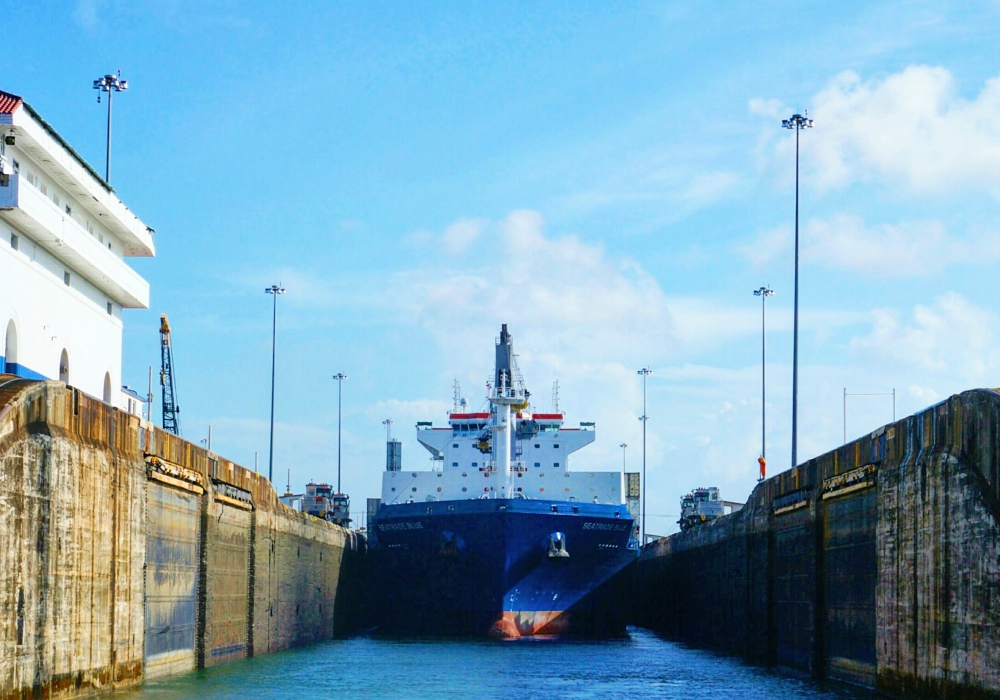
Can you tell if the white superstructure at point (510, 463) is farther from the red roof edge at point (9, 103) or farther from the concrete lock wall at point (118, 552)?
the red roof edge at point (9, 103)

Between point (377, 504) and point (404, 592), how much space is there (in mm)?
9828

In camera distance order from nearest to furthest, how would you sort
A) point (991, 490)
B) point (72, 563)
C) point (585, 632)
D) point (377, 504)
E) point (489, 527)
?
point (991, 490)
point (72, 563)
point (489, 527)
point (585, 632)
point (377, 504)

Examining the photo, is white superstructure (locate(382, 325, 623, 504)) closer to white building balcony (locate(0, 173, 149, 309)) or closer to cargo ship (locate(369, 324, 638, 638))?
cargo ship (locate(369, 324, 638, 638))

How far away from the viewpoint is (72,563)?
19.3 meters

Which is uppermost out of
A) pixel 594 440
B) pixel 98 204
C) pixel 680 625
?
pixel 98 204

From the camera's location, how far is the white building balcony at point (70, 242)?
2861cm

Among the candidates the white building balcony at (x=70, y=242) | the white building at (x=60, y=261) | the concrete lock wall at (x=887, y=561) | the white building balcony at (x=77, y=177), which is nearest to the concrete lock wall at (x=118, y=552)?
the white building at (x=60, y=261)

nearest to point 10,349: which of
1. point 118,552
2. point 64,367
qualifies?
point 64,367

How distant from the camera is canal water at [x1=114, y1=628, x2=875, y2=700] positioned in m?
24.2

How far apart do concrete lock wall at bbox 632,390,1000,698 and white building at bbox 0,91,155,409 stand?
60.4 ft

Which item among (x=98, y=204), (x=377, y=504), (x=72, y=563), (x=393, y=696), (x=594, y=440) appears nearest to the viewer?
(x=72, y=563)

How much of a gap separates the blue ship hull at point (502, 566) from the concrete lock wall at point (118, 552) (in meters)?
5.93

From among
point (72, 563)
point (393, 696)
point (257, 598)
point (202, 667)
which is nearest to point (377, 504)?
point (257, 598)

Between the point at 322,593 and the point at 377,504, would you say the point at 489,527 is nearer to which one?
the point at 322,593
